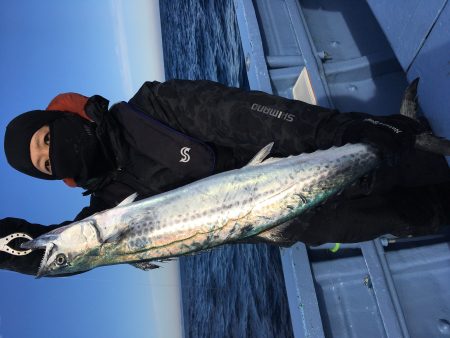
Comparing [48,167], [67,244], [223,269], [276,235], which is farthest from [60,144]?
[223,269]

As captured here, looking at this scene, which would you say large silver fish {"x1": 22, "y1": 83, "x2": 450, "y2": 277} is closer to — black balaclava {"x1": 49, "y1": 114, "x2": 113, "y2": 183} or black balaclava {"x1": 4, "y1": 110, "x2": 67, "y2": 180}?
black balaclava {"x1": 49, "y1": 114, "x2": 113, "y2": 183}

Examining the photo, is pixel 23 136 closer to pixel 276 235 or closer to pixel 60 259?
pixel 60 259

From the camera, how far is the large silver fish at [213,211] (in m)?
1.72

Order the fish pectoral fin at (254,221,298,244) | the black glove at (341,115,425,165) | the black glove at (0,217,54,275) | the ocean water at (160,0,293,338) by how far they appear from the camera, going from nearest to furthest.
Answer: the black glove at (341,115,425,165)
the fish pectoral fin at (254,221,298,244)
the black glove at (0,217,54,275)
the ocean water at (160,0,293,338)

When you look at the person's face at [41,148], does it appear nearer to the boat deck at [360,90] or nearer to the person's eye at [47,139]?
the person's eye at [47,139]

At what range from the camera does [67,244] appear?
5.61 feet

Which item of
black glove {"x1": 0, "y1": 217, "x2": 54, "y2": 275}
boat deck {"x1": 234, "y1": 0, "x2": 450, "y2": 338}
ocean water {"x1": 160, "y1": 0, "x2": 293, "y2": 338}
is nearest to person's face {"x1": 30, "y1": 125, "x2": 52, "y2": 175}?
black glove {"x1": 0, "y1": 217, "x2": 54, "y2": 275}

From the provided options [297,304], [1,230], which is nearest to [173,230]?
[1,230]

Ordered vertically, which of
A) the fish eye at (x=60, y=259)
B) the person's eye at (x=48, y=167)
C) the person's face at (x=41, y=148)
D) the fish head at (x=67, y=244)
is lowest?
the fish eye at (x=60, y=259)

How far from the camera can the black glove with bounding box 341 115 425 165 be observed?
5.53 feet

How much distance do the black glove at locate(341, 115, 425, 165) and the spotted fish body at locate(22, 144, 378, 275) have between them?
2.3 inches

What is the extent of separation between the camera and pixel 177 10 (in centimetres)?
1470

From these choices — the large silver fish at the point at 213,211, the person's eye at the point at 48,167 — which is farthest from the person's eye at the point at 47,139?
the large silver fish at the point at 213,211

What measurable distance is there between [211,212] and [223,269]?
6.68m
